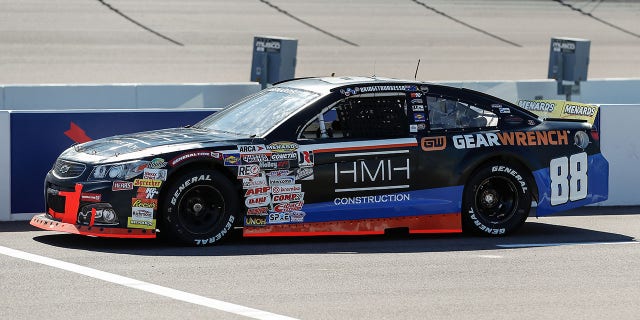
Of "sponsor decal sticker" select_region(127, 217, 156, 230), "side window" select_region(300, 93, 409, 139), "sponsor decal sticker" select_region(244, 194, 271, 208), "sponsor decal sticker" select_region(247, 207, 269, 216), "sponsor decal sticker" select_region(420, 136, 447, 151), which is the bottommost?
"sponsor decal sticker" select_region(127, 217, 156, 230)

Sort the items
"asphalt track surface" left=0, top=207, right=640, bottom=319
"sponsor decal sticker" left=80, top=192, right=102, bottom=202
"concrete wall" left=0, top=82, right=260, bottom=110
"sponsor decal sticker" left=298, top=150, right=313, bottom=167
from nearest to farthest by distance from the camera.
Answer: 1. "asphalt track surface" left=0, top=207, right=640, bottom=319
2. "sponsor decal sticker" left=80, top=192, right=102, bottom=202
3. "sponsor decal sticker" left=298, top=150, right=313, bottom=167
4. "concrete wall" left=0, top=82, right=260, bottom=110

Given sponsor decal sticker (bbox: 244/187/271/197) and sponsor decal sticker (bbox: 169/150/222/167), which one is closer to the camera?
sponsor decal sticker (bbox: 169/150/222/167)

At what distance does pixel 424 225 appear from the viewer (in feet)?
37.2

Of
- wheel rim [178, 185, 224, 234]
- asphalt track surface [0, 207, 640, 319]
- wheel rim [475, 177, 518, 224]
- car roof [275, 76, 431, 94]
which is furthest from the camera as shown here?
wheel rim [475, 177, 518, 224]

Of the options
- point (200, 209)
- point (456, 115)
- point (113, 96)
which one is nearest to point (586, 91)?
point (113, 96)

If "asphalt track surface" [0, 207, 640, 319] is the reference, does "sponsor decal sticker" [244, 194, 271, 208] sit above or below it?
above

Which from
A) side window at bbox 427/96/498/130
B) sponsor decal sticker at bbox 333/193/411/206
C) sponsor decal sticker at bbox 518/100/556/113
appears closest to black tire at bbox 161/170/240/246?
sponsor decal sticker at bbox 333/193/411/206

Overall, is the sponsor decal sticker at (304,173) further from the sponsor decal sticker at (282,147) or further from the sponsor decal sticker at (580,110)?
the sponsor decal sticker at (580,110)

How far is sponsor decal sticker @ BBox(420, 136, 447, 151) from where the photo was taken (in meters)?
11.3

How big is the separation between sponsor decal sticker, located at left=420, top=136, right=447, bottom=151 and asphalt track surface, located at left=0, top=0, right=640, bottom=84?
17.3 metres

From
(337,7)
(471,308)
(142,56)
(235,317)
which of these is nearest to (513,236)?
(471,308)

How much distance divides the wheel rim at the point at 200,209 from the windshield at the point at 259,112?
2.15 ft

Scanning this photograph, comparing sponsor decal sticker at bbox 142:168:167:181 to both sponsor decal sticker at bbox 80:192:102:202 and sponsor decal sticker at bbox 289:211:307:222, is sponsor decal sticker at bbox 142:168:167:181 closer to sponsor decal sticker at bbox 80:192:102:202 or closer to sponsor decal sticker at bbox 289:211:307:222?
sponsor decal sticker at bbox 80:192:102:202

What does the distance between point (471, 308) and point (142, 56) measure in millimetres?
23735
